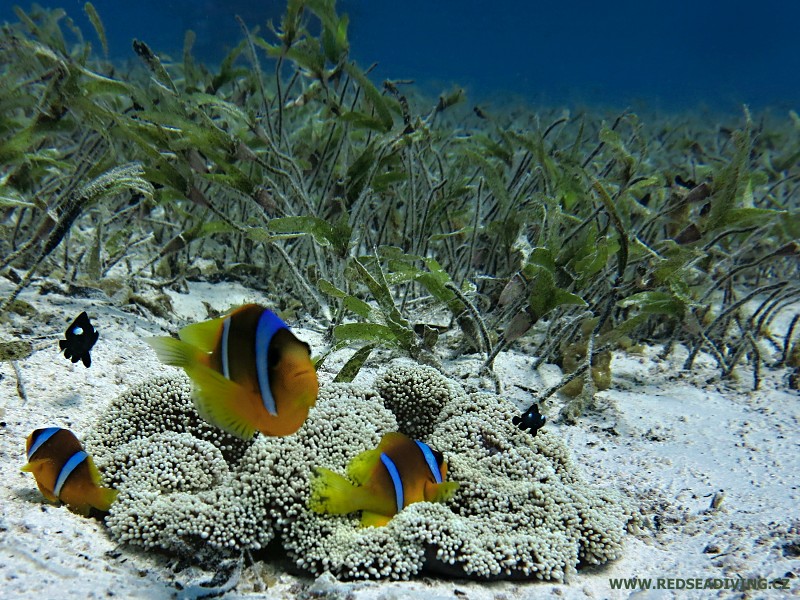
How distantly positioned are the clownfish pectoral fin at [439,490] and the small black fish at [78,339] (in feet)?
5.29

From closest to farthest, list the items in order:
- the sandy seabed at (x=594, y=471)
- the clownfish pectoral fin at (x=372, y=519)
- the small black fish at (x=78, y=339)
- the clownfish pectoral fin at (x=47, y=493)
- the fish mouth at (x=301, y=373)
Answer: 1. the fish mouth at (x=301, y=373)
2. the sandy seabed at (x=594, y=471)
3. the clownfish pectoral fin at (x=47, y=493)
4. the clownfish pectoral fin at (x=372, y=519)
5. the small black fish at (x=78, y=339)

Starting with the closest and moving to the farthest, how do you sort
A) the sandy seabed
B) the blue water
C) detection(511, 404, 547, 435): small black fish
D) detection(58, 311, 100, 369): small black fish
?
the sandy seabed
detection(58, 311, 100, 369): small black fish
detection(511, 404, 547, 435): small black fish
the blue water

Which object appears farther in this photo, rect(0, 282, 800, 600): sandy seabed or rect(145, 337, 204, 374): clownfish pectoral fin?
rect(0, 282, 800, 600): sandy seabed

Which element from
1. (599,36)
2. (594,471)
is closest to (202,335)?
(594,471)

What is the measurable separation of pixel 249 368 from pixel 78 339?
4.62ft

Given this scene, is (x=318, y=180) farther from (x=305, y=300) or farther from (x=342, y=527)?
(x=342, y=527)

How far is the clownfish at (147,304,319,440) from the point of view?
1154 millimetres

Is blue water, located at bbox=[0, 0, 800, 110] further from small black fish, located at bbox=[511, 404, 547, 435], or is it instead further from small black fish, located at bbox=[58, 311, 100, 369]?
small black fish, located at bbox=[511, 404, 547, 435]

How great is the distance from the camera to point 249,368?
1169 mm

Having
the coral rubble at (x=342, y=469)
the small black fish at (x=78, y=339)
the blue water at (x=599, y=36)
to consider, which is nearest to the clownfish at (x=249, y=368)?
the coral rubble at (x=342, y=469)

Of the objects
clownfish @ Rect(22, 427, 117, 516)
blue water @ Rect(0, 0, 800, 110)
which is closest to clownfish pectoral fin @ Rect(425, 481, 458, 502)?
clownfish @ Rect(22, 427, 117, 516)

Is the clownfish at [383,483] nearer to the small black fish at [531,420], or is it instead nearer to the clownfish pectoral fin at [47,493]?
the small black fish at [531,420]

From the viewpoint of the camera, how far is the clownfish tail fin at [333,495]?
1667 mm

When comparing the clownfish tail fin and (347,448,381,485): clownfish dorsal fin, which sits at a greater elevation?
(347,448,381,485): clownfish dorsal fin
